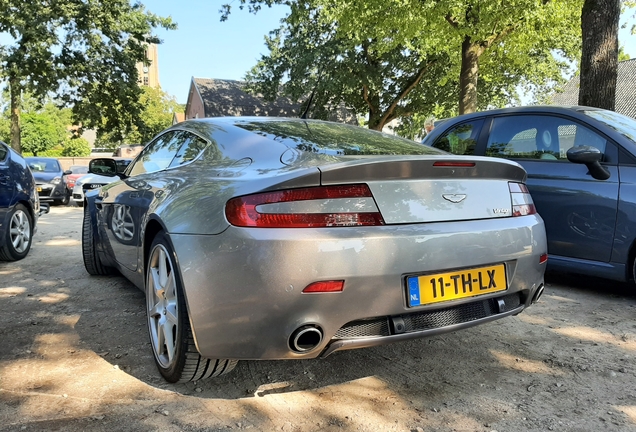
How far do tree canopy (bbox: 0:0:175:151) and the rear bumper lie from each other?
21814 millimetres

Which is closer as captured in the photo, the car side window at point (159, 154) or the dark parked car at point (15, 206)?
the car side window at point (159, 154)

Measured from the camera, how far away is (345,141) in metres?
2.71

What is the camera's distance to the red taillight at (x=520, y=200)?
2.53m

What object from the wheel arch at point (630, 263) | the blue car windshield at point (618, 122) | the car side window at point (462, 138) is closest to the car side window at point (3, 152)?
the car side window at point (462, 138)

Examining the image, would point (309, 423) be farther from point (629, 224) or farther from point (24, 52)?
point (24, 52)

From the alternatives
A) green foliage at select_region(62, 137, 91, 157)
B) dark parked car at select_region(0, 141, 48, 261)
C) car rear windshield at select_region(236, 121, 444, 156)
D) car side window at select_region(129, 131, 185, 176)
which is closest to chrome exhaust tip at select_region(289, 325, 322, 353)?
car rear windshield at select_region(236, 121, 444, 156)

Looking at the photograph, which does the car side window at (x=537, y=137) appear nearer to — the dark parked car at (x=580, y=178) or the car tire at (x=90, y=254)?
the dark parked car at (x=580, y=178)

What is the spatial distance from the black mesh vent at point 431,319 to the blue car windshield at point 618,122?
245 cm

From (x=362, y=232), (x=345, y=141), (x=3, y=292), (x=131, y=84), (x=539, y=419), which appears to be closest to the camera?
(x=362, y=232)

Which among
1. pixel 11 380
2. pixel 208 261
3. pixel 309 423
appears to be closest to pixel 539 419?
pixel 309 423

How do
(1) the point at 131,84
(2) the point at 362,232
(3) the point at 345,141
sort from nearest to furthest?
(2) the point at 362,232 < (3) the point at 345,141 < (1) the point at 131,84

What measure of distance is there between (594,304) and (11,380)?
3961mm

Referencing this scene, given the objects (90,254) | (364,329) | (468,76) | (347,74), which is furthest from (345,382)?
(347,74)

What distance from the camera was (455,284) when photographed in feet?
7.16
